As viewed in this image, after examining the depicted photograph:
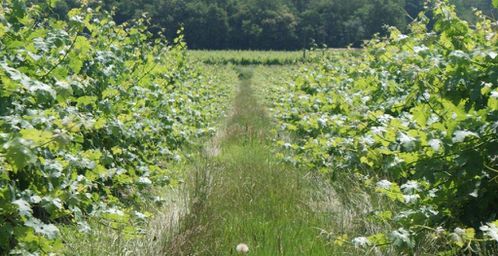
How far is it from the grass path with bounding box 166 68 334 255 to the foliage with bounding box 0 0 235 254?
16.3 inches

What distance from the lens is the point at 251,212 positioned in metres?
4.79

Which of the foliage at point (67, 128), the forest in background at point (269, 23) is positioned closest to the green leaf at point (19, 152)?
the foliage at point (67, 128)

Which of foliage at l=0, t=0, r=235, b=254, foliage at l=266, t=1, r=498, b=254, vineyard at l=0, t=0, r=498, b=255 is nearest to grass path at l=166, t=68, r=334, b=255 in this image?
vineyard at l=0, t=0, r=498, b=255

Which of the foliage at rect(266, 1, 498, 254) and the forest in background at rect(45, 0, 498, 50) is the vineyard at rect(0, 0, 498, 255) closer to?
the foliage at rect(266, 1, 498, 254)

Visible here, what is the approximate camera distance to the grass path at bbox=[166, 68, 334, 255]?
382 cm

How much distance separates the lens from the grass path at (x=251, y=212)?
151 inches

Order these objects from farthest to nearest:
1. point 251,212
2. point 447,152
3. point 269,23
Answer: point 269,23 → point 251,212 → point 447,152

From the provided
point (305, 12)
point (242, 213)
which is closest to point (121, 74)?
point (242, 213)

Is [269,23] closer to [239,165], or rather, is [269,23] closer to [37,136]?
[239,165]

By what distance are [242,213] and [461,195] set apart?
2090mm

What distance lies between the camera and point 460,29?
13.3 feet

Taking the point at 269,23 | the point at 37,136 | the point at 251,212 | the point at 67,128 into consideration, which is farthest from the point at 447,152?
the point at 269,23

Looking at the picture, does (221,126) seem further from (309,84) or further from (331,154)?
(331,154)

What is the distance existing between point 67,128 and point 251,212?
2.92 metres
